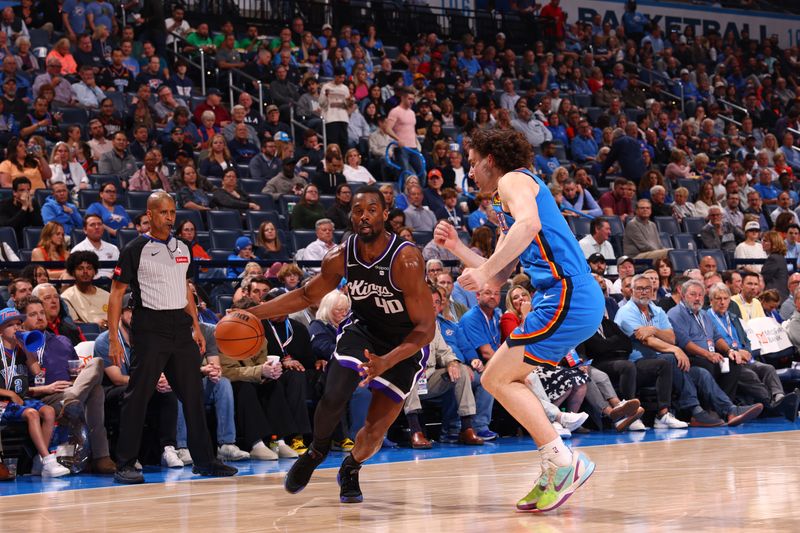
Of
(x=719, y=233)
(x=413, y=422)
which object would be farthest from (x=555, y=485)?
(x=719, y=233)

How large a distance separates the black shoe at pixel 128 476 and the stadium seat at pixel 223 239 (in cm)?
473

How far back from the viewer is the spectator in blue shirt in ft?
30.2

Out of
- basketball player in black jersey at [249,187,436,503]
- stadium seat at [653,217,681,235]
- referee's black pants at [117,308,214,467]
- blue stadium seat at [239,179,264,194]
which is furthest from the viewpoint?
stadium seat at [653,217,681,235]

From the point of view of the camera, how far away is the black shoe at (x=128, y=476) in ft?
22.2

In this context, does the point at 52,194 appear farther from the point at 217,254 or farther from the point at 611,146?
the point at 611,146

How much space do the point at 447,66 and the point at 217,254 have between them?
29.1ft

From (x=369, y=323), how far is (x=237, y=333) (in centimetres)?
73

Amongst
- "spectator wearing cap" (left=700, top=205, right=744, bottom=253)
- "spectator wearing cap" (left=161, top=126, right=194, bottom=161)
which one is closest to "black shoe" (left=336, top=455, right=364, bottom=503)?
"spectator wearing cap" (left=161, top=126, right=194, bottom=161)

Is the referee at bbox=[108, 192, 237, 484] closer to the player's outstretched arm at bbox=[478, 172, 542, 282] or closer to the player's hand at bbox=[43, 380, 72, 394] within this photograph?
the player's hand at bbox=[43, 380, 72, 394]

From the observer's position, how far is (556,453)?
5.12 metres

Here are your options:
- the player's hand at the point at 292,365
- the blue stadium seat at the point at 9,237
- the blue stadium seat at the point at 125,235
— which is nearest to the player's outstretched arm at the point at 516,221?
the player's hand at the point at 292,365

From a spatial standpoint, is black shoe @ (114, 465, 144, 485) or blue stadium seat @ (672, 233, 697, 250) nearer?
black shoe @ (114, 465, 144, 485)

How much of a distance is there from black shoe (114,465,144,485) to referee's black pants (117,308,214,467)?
3 centimetres

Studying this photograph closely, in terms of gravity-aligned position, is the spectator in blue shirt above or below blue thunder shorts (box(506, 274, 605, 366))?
below
